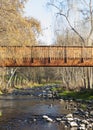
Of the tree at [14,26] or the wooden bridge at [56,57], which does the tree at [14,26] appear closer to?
the tree at [14,26]

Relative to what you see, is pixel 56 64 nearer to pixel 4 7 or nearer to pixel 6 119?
pixel 6 119

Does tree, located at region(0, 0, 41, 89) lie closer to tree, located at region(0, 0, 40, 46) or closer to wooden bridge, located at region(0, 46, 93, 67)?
tree, located at region(0, 0, 40, 46)

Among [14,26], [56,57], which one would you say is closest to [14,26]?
[14,26]

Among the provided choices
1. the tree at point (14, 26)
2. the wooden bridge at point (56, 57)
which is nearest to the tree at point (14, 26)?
the tree at point (14, 26)

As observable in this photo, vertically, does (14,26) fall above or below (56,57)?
above

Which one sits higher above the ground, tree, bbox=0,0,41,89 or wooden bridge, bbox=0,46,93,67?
tree, bbox=0,0,41,89

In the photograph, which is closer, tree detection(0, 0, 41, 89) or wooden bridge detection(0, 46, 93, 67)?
tree detection(0, 0, 41, 89)

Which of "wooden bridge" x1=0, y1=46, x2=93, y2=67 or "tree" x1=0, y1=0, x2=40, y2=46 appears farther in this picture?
"wooden bridge" x1=0, y1=46, x2=93, y2=67

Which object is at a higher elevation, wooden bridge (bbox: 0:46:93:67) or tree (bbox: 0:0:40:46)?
tree (bbox: 0:0:40:46)

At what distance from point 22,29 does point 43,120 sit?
309 inches

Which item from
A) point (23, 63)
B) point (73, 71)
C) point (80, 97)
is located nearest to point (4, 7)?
point (23, 63)

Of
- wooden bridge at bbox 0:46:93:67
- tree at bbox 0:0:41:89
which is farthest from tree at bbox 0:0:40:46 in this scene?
wooden bridge at bbox 0:46:93:67

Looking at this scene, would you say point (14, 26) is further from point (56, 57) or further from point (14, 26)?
point (56, 57)

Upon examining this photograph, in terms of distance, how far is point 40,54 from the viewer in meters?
31.1
